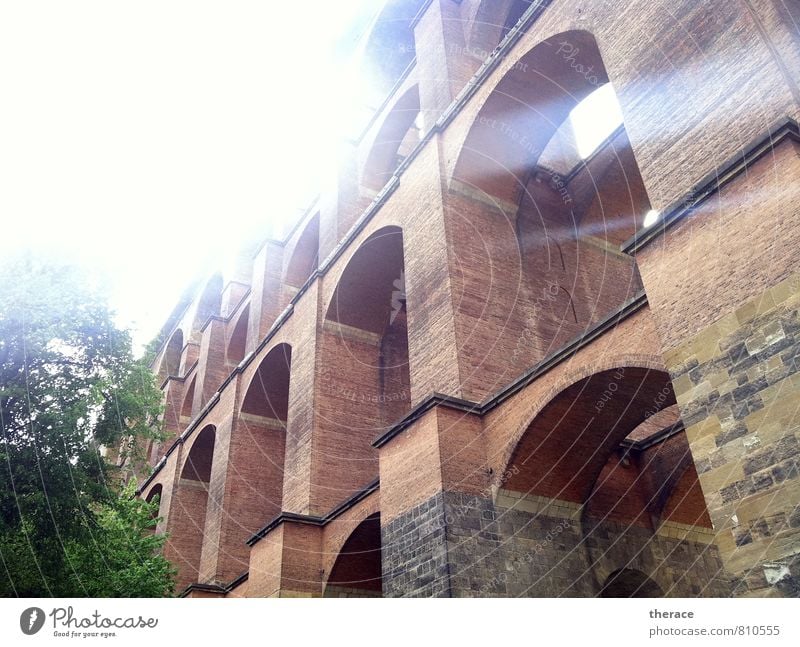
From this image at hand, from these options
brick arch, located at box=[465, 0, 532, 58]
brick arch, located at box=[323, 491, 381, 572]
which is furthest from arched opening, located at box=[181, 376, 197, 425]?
brick arch, located at box=[465, 0, 532, 58]

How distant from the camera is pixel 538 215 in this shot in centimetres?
1293

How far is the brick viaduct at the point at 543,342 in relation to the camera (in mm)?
5973

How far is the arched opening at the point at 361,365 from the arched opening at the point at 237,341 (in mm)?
8929

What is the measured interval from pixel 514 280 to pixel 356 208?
726 centimetres

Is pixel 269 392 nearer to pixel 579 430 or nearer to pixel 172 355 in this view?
pixel 579 430

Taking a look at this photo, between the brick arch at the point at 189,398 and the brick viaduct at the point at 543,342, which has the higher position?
the brick arch at the point at 189,398

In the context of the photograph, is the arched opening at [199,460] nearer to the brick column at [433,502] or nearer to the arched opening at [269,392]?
the arched opening at [269,392]

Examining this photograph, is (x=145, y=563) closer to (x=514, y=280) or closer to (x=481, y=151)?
(x=514, y=280)

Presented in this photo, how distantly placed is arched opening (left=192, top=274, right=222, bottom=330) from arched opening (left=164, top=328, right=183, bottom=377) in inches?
110

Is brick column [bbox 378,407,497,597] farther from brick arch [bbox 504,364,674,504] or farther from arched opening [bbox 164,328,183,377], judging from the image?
arched opening [bbox 164,328,183,377]
